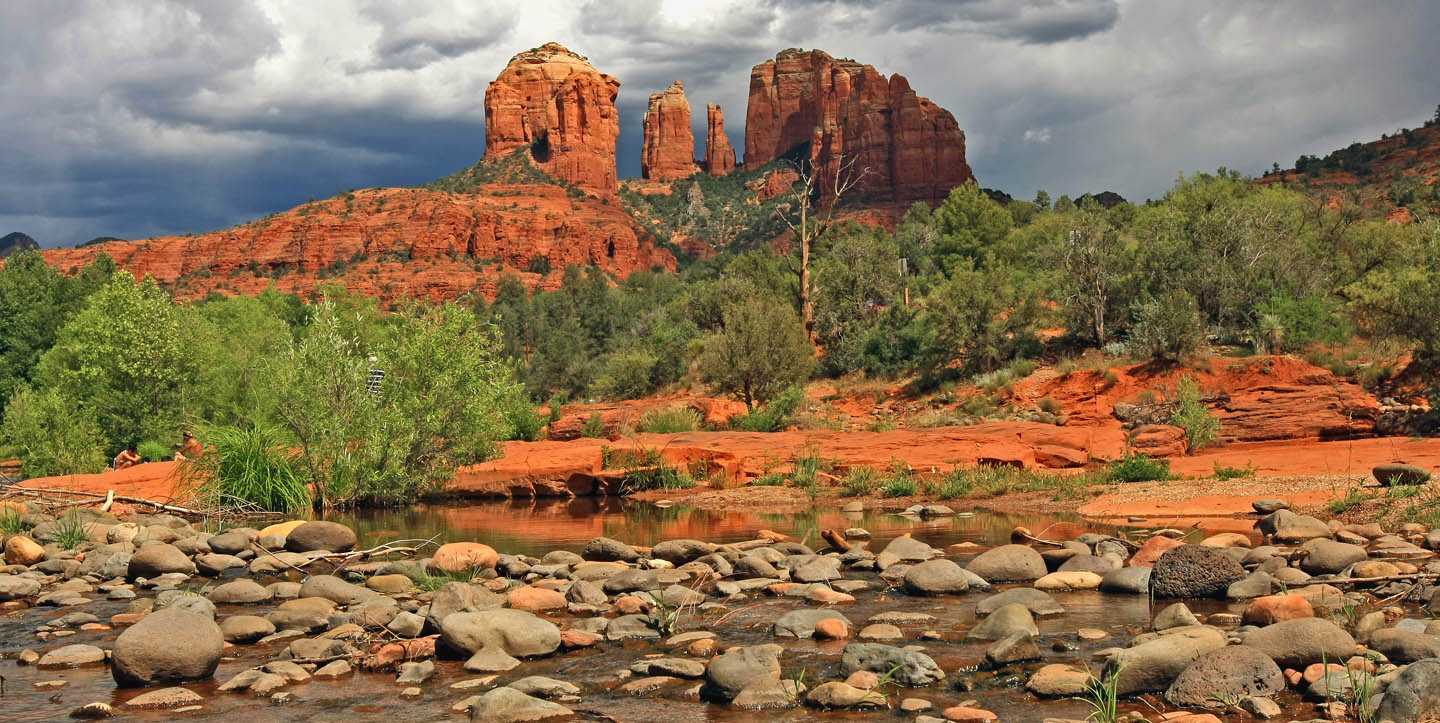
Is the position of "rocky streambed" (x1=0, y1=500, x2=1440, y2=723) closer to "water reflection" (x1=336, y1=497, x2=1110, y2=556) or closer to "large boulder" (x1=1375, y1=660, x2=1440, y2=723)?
"large boulder" (x1=1375, y1=660, x2=1440, y2=723)

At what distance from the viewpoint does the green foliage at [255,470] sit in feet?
64.5

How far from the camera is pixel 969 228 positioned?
211 feet

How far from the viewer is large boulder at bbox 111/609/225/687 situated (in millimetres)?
8133

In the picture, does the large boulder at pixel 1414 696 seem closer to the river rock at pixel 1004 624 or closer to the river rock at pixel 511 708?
the river rock at pixel 1004 624

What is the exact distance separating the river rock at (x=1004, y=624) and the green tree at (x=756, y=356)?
2457cm

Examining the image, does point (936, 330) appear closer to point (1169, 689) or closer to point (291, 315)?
point (1169, 689)

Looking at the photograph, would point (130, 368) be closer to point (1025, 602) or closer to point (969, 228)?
point (1025, 602)

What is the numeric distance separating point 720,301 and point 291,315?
24.7 meters

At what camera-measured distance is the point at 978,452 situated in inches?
906

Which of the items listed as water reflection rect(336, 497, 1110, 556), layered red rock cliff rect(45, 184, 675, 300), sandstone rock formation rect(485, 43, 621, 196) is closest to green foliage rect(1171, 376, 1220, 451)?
water reflection rect(336, 497, 1110, 556)

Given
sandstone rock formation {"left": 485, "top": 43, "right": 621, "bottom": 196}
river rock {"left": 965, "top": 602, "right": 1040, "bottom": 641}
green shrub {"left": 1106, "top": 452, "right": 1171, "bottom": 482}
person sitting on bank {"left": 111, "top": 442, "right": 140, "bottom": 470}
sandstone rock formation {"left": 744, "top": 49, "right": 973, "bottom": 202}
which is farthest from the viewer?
sandstone rock formation {"left": 485, "top": 43, "right": 621, "bottom": 196}

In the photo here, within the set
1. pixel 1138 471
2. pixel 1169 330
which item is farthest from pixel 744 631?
pixel 1169 330

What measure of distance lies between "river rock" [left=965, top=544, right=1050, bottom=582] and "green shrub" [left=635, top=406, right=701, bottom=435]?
1776 cm

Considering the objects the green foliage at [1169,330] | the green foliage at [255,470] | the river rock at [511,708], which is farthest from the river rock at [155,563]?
the green foliage at [1169,330]
